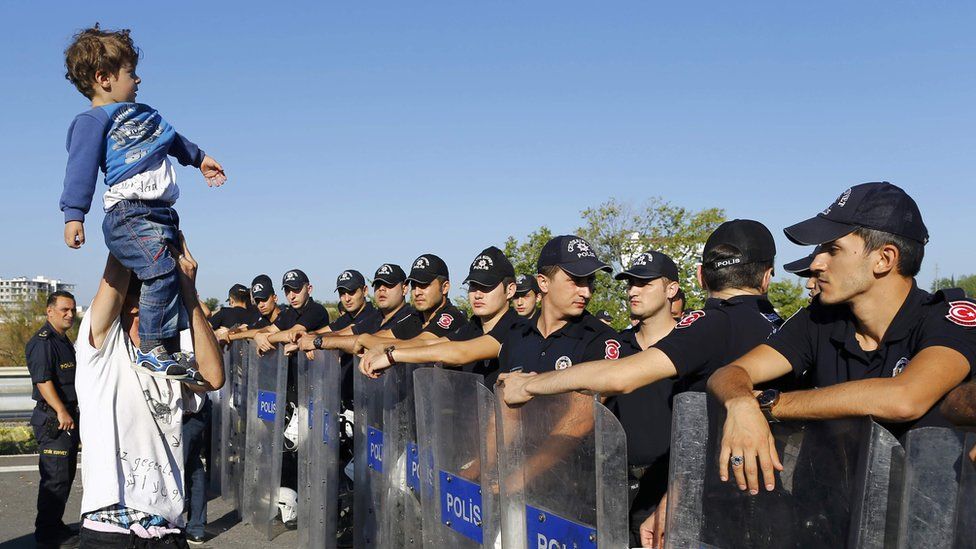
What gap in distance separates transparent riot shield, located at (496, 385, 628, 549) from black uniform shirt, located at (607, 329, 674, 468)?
519mm

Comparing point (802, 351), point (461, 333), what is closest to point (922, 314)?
point (802, 351)

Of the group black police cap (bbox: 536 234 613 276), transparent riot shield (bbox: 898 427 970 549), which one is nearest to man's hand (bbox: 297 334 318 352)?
black police cap (bbox: 536 234 613 276)

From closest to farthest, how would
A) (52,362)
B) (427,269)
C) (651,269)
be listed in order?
(651,269) < (427,269) < (52,362)

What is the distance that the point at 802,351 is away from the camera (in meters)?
3.09

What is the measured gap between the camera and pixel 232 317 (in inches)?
516

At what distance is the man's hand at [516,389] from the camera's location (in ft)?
11.2

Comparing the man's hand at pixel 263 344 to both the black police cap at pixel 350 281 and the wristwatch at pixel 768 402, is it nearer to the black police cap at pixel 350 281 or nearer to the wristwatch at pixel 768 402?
the black police cap at pixel 350 281

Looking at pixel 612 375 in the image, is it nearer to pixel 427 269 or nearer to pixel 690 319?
pixel 690 319

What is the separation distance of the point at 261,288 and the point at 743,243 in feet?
27.1

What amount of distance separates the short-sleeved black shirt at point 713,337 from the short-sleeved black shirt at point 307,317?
652 centimetres

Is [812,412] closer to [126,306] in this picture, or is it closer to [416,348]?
[126,306]

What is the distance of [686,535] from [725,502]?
0.56ft

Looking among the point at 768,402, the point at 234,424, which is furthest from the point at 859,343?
the point at 234,424

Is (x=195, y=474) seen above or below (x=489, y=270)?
below
